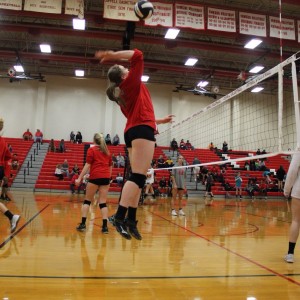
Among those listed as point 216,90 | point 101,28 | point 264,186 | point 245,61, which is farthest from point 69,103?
point 264,186

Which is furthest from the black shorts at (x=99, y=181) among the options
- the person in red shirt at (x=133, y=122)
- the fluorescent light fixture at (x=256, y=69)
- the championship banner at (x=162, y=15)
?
the fluorescent light fixture at (x=256, y=69)

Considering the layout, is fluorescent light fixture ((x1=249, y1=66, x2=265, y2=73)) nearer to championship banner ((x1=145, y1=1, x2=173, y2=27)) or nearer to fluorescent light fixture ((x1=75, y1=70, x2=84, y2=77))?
championship banner ((x1=145, y1=1, x2=173, y2=27))

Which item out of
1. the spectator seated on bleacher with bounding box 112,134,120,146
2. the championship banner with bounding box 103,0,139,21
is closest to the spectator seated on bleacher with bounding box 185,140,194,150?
the spectator seated on bleacher with bounding box 112,134,120,146

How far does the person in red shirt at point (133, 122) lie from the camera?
10.1ft

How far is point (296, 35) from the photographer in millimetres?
14195

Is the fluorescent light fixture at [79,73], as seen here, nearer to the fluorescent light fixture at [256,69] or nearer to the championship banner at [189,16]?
the fluorescent light fixture at [256,69]

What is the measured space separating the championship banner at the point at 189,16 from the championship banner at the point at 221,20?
1.18 ft

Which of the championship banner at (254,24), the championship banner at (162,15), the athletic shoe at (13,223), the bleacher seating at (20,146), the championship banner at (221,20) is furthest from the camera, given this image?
the bleacher seating at (20,146)

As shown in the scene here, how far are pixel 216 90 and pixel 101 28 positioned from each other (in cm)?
951

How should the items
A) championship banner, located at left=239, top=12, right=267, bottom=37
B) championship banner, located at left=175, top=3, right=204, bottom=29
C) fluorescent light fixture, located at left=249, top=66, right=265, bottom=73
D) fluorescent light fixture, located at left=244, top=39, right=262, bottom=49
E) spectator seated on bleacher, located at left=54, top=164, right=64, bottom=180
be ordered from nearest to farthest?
championship banner, located at left=175, top=3, right=204, bottom=29
championship banner, located at left=239, top=12, right=267, bottom=37
fluorescent light fixture, located at left=244, top=39, right=262, bottom=49
spectator seated on bleacher, located at left=54, top=164, right=64, bottom=180
fluorescent light fixture, located at left=249, top=66, right=265, bottom=73

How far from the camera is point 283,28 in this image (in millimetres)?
14062

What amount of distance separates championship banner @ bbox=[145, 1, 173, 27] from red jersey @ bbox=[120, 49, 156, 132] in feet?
34.0

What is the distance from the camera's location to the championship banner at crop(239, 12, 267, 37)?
538 inches

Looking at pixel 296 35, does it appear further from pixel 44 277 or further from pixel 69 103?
pixel 69 103
